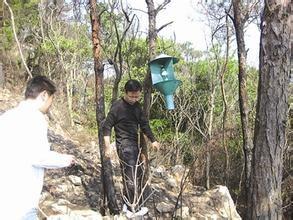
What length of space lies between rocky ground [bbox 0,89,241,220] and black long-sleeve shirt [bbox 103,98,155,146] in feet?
2.44

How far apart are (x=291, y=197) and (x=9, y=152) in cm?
723

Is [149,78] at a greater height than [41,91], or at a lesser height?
greater

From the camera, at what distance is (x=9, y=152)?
2.73 metres

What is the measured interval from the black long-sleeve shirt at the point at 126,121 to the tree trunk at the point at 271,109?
133 centimetres

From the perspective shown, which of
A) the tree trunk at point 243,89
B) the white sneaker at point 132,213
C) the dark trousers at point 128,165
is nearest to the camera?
the white sneaker at point 132,213

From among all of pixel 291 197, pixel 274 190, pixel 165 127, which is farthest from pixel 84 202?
pixel 165 127

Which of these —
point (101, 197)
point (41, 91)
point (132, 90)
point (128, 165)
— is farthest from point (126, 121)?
point (41, 91)

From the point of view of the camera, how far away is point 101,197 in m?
5.91

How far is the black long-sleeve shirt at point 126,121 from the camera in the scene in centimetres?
488

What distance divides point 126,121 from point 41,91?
211cm

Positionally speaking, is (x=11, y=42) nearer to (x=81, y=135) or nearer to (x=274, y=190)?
(x=81, y=135)

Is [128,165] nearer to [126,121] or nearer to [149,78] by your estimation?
[126,121]

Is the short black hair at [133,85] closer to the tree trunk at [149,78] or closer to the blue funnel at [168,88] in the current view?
the blue funnel at [168,88]

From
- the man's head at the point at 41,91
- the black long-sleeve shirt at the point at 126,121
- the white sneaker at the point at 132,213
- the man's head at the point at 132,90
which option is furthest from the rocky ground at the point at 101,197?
the man's head at the point at 41,91
